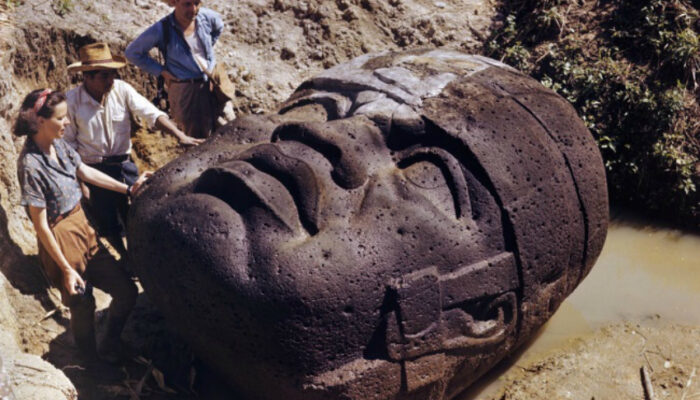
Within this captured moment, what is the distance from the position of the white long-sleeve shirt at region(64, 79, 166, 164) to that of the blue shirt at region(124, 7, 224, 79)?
0.60 metres

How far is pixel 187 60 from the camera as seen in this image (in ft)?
16.1

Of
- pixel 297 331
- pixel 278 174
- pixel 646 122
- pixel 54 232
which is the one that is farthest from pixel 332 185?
pixel 646 122

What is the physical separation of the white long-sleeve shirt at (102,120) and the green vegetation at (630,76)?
3.74 meters

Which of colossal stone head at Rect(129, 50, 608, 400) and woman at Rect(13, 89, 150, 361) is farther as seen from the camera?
woman at Rect(13, 89, 150, 361)

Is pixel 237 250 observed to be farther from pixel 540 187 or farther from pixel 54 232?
pixel 540 187

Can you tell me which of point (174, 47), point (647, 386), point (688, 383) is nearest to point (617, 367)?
point (647, 386)

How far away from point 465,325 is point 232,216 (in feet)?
3.87

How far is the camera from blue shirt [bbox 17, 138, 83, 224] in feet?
11.2

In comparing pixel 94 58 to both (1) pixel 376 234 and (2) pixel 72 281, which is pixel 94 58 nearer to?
(2) pixel 72 281

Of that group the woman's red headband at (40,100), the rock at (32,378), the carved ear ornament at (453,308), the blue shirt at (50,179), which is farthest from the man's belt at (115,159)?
the carved ear ornament at (453,308)

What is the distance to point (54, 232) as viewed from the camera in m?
3.58

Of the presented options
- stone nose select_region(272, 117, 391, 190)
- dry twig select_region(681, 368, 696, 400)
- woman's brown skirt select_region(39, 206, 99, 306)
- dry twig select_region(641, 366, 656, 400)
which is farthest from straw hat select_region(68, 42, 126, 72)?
dry twig select_region(681, 368, 696, 400)

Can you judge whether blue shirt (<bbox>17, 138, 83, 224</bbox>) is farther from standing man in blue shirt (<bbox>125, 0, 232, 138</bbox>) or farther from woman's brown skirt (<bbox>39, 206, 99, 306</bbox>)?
standing man in blue shirt (<bbox>125, 0, 232, 138</bbox>)

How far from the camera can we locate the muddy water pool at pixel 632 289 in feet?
15.6
